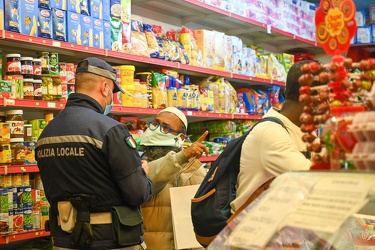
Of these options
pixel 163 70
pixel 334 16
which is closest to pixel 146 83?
pixel 163 70

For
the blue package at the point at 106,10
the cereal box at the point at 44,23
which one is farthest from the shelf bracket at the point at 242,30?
the cereal box at the point at 44,23

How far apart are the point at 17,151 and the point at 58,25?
871 mm

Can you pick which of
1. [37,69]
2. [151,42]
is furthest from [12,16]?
[151,42]

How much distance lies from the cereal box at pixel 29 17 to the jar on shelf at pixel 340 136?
272 cm

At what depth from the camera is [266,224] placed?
1092mm

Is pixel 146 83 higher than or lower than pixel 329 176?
higher

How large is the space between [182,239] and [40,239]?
3.75 feet

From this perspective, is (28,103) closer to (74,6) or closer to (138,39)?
(74,6)

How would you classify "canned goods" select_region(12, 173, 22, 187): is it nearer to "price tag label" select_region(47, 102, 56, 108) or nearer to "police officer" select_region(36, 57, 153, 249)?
"price tag label" select_region(47, 102, 56, 108)

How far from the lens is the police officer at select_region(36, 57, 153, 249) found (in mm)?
2885

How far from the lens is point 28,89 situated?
3.64 meters

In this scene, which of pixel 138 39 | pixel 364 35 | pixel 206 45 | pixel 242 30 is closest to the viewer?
pixel 138 39

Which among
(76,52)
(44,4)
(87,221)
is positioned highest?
(44,4)

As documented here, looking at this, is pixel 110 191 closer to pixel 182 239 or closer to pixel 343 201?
pixel 182 239
